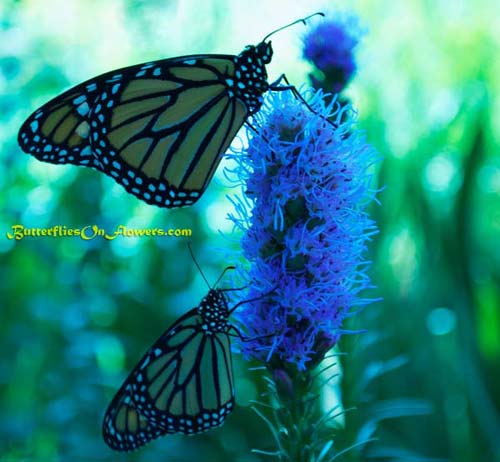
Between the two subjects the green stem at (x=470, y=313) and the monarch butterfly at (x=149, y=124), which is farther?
the green stem at (x=470, y=313)

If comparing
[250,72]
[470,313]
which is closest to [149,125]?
[250,72]

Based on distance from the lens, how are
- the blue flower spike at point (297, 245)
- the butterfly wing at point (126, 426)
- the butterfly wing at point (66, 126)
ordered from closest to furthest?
the blue flower spike at point (297, 245), the butterfly wing at point (126, 426), the butterfly wing at point (66, 126)

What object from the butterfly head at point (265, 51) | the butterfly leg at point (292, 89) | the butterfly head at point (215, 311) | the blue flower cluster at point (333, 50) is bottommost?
the butterfly head at point (215, 311)

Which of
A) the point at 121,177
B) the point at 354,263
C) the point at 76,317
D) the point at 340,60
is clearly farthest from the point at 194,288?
the point at 354,263

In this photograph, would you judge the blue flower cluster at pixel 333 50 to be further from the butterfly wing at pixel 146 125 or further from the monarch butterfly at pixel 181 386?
the monarch butterfly at pixel 181 386

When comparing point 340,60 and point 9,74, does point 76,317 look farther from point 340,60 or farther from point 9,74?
point 340,60

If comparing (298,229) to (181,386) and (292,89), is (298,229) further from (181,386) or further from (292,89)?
(181,386)

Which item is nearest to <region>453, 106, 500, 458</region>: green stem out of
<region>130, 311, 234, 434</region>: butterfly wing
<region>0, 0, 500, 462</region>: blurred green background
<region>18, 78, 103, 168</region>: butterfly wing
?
<region>0, 0, 500, 462</region>: blurred green background

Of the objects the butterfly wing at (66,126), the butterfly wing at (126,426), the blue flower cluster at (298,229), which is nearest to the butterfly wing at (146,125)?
the butterfly wing at (66,126)
